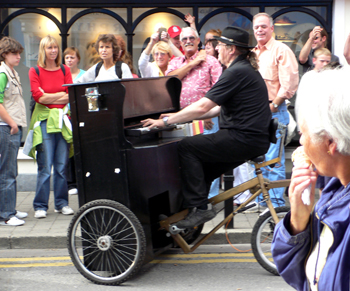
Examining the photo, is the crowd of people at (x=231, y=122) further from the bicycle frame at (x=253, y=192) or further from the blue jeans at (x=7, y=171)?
the bicycle frame at (x=253, y=192)

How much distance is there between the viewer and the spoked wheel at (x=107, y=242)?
13.8 ft

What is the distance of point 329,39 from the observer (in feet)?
26.7

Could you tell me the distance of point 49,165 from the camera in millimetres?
6332

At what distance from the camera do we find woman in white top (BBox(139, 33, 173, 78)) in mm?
6852

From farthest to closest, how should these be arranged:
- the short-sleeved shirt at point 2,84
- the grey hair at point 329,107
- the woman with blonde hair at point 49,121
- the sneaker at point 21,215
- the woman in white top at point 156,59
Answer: the woman in white top at point 156,59 → the sneaker at point 21,215 → the woman with blonde hair at point 49,121 → the short-sleeved shirt at point 2,84 → the grey hair at point 329,107

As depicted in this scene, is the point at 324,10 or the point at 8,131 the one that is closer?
the point at 8,131

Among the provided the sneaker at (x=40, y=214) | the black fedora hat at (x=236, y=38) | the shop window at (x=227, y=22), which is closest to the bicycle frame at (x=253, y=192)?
the black fedora hat at (x=236, y=38)

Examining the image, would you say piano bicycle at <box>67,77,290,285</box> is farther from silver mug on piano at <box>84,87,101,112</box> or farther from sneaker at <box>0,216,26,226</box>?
sneaker at <box>0,216,26,226</box>

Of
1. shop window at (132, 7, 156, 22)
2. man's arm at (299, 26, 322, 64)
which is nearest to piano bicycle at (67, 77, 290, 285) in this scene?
man's arm at (299, 26, 322, 64)

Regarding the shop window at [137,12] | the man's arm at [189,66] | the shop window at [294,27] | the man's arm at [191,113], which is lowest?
the man's arm at [191,113]

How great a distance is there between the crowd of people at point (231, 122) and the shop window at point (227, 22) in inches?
19.5

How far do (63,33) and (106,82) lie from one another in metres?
4.59

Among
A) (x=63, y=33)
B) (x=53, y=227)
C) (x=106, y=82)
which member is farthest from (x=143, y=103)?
(x=63, y=33)

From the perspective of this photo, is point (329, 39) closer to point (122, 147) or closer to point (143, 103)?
point (143, 103)
